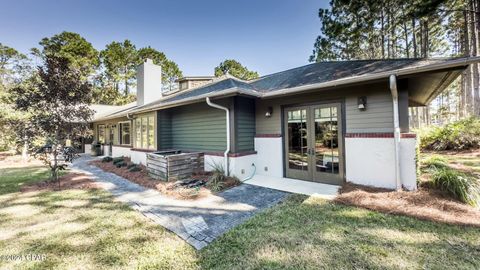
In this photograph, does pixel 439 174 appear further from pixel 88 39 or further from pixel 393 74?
pixel 88 39

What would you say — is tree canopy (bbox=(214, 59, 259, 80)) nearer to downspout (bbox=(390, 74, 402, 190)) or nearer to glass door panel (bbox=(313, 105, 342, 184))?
glass door panel (bbox=(313, 105, 342, 184))

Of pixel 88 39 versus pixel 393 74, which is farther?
pixel 88 39

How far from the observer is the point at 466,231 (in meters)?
2.91

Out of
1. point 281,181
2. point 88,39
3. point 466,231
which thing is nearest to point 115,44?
point 88,39

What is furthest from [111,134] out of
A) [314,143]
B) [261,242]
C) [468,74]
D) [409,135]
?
[468,74]

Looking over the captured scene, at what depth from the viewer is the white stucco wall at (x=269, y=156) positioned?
259 inches

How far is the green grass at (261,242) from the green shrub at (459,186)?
46.2 inches

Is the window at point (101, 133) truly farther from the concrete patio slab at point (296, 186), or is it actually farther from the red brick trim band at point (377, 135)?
the red brick trim band at point (377, 135)

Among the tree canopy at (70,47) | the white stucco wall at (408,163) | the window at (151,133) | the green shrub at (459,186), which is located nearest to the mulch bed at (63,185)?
the window at (151,133)

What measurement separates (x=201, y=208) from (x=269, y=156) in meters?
3.30

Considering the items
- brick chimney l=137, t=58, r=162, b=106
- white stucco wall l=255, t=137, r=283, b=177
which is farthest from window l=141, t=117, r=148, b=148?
white stucco wall l=255, t=137, r=283, b=177

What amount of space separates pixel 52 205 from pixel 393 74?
25.8 ft

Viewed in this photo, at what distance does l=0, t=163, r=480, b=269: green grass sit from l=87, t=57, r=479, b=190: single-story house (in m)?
1.73

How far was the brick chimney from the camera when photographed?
37.4 feet
